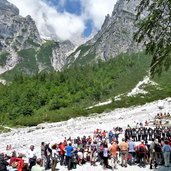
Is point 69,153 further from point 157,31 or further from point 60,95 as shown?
point 60,95

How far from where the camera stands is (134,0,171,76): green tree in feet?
59.1

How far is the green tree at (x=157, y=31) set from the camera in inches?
709

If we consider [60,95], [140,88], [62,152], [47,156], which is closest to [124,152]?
[62,152]

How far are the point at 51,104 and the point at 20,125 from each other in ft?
128

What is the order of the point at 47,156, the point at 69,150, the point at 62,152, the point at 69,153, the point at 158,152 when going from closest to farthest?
1. the point at 158,152
2. the point at 69,150
3. the point at 69,153
4. the point at 47,156
5. the point at 62,152

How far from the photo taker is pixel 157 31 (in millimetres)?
18469

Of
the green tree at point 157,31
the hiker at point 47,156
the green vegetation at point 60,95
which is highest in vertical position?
the green vegetation at point 60,95

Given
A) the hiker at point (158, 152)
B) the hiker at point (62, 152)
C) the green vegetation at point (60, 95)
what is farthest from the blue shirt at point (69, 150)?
the green vegetation at point (60, 95)

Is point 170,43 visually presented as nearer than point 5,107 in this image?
Yes

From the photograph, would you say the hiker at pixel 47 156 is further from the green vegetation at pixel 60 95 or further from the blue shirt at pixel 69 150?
the green vegetation at pixel 60 95

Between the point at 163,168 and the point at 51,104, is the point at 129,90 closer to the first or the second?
the point at 51,104

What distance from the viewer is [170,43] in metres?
18.2

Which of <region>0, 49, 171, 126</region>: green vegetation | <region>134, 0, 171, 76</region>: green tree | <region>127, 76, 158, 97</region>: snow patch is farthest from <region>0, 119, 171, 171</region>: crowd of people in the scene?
<region>127, 76, 158, 97</region>: snow patch

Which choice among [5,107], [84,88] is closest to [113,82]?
[84,88]
